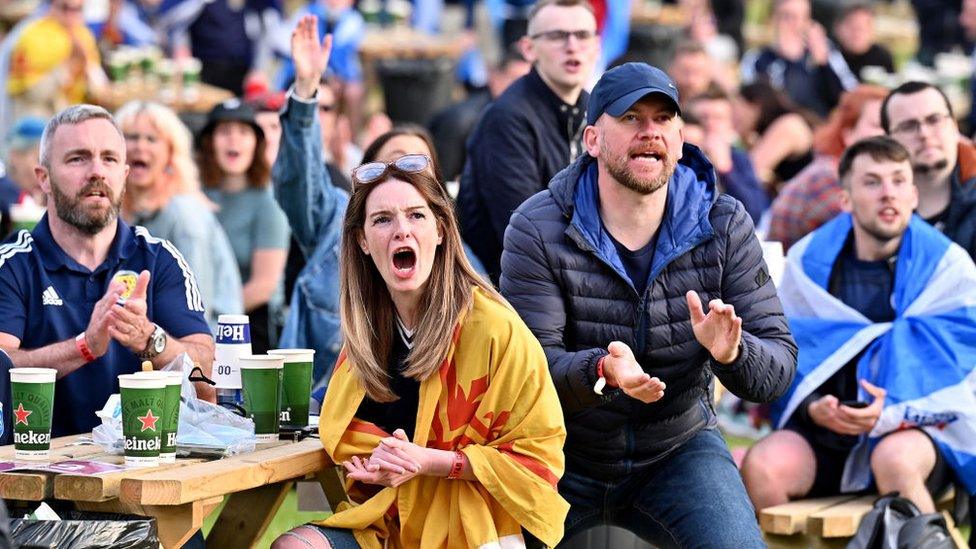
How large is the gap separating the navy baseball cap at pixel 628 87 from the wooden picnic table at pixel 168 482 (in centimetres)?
129

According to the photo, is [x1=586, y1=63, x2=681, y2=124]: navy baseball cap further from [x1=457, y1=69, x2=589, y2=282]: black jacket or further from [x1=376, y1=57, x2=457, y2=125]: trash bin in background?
[x1=376, y1=57, x2=457, y2=125]: trash bin in background

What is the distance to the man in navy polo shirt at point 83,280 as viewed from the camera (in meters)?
4.98

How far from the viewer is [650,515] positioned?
4793 millimetres

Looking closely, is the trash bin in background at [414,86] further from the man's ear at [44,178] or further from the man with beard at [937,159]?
the man's ear at [44,178]

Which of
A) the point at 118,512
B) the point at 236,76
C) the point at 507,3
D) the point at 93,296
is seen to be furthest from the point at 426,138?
the point at 236,76

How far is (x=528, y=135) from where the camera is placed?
6.61 m

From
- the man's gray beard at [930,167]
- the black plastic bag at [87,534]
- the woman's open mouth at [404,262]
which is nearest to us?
the black plastic bag at [87,534]

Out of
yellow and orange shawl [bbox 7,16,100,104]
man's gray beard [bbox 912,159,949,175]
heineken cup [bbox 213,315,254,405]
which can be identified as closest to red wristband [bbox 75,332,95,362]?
heineken cup [bbox 213,315,254,405]

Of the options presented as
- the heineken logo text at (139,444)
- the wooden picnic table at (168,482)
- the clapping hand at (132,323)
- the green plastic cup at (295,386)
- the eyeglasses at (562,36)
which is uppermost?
the eyeglasses at (562,36)

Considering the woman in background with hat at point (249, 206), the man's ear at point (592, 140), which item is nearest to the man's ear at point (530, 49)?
the woman in background with hat at point (249, 206)

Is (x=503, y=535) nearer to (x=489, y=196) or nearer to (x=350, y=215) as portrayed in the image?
(x=350, y=215)

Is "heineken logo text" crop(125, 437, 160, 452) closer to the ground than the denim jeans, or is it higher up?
higher up

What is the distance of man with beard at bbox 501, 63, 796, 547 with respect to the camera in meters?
4.68

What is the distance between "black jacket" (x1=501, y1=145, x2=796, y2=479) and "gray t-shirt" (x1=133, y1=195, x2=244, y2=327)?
260 cm
